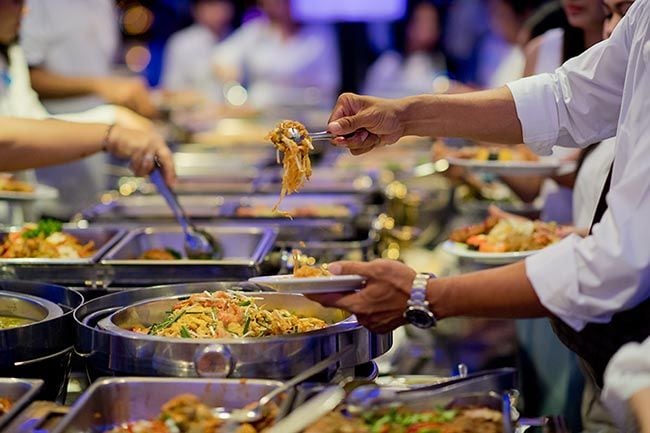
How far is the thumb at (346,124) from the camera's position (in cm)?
246

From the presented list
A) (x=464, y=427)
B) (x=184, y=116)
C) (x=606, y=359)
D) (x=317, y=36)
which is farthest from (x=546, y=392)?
(x=317, y=36)

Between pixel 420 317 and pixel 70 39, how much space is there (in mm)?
4134

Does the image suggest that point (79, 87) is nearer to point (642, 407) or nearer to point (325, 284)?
point (325, 284)

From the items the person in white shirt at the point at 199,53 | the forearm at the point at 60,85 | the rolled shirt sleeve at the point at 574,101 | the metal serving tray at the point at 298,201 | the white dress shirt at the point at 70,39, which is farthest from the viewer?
the person in white shirt at the point at 199,53

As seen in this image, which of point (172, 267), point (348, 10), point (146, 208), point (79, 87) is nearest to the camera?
point (172, 267)

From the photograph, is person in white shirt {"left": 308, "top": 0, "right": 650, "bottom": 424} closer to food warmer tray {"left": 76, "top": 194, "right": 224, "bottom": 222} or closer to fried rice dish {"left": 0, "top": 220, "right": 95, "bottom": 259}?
fried rice dish {"left": 0, "top": 220, "right": 95, "bottom": 259}

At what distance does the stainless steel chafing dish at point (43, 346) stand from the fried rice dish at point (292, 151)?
24.3 inches

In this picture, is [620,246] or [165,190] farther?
[165,190]

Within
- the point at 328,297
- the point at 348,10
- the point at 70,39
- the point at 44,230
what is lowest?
the point at 44,230

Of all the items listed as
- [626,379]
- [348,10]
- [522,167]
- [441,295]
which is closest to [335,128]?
[441,295]

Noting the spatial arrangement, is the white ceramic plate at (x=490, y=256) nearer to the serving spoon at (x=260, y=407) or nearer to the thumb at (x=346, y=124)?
the thumb at (x=346, y=124)

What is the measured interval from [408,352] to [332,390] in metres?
1.72

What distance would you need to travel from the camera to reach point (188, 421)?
1.83 meters

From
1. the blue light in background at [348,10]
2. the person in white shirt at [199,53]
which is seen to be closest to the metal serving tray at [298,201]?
the person in white shirt at [199,53]
